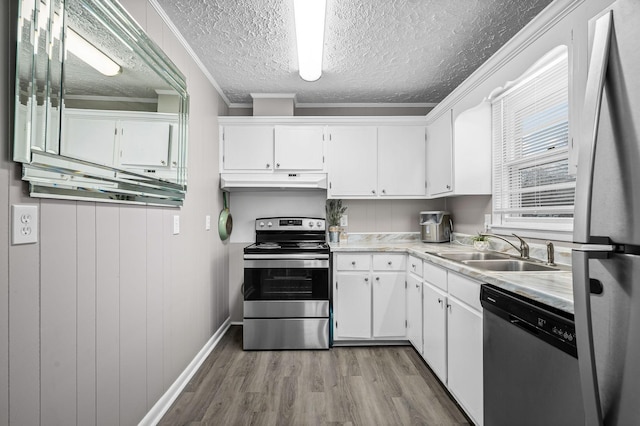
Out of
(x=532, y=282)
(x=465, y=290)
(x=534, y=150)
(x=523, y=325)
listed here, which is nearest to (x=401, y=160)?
(x=534, y=150)

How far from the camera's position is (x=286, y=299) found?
9.48 feet

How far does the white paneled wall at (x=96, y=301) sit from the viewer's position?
39.4 inches

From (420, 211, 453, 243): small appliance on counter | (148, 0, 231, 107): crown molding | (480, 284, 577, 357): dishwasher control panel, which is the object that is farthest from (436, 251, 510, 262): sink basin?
(148, 0, 231, 107): crown molding

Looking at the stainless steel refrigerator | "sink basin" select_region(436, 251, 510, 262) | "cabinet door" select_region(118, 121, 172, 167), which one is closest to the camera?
the stainless steel refrigerator

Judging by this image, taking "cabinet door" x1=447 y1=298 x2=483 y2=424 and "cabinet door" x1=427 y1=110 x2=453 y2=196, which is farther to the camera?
"cabinet door" x1=427 y1=110 x2=453 y2=196

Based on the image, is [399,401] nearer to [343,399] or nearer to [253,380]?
[343,399]

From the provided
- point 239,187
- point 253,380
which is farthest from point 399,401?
point 239,187

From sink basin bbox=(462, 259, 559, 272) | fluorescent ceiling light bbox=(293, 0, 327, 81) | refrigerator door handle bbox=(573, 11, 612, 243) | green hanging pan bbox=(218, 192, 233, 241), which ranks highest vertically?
fluorescent ceiling light bbox=(293, 0, 327, 81)

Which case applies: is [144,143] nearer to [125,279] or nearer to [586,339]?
[125,279]

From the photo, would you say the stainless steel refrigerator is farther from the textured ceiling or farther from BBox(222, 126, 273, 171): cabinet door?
BBox(222, 126, 273, 171): cabinet door

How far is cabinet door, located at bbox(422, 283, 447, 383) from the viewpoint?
2.14m

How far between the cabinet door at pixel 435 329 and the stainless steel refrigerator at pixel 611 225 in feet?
4.85

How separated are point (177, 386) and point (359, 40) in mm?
2625

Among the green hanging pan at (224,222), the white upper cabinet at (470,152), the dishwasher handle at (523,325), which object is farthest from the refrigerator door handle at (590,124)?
the green hanging pan at (224,222)
